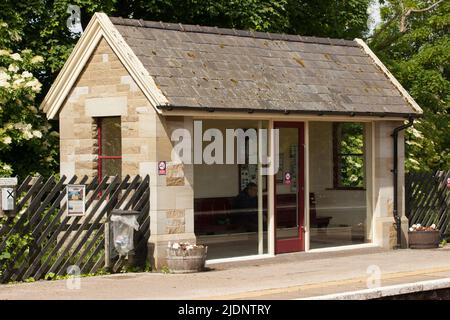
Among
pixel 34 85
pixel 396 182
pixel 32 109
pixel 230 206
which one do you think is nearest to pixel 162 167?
pixel 230 206

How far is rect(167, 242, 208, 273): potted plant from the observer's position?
52.2 ft

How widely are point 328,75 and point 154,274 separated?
234 inches

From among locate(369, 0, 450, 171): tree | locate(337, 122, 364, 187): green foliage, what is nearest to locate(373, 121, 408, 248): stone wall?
locate(337, 122, 364, 187): green foliage

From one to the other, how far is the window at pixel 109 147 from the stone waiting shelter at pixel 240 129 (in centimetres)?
2

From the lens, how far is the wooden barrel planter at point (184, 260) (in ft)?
52.2

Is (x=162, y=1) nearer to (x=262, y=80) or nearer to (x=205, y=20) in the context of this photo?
(x=205, y=20)

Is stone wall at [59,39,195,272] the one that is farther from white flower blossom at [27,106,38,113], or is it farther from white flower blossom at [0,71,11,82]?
white flower blossom at [27,106,38,113]

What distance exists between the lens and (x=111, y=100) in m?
17.3

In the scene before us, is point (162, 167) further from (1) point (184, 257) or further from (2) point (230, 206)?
(2) point (230, 206)

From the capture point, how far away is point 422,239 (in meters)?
19.9
